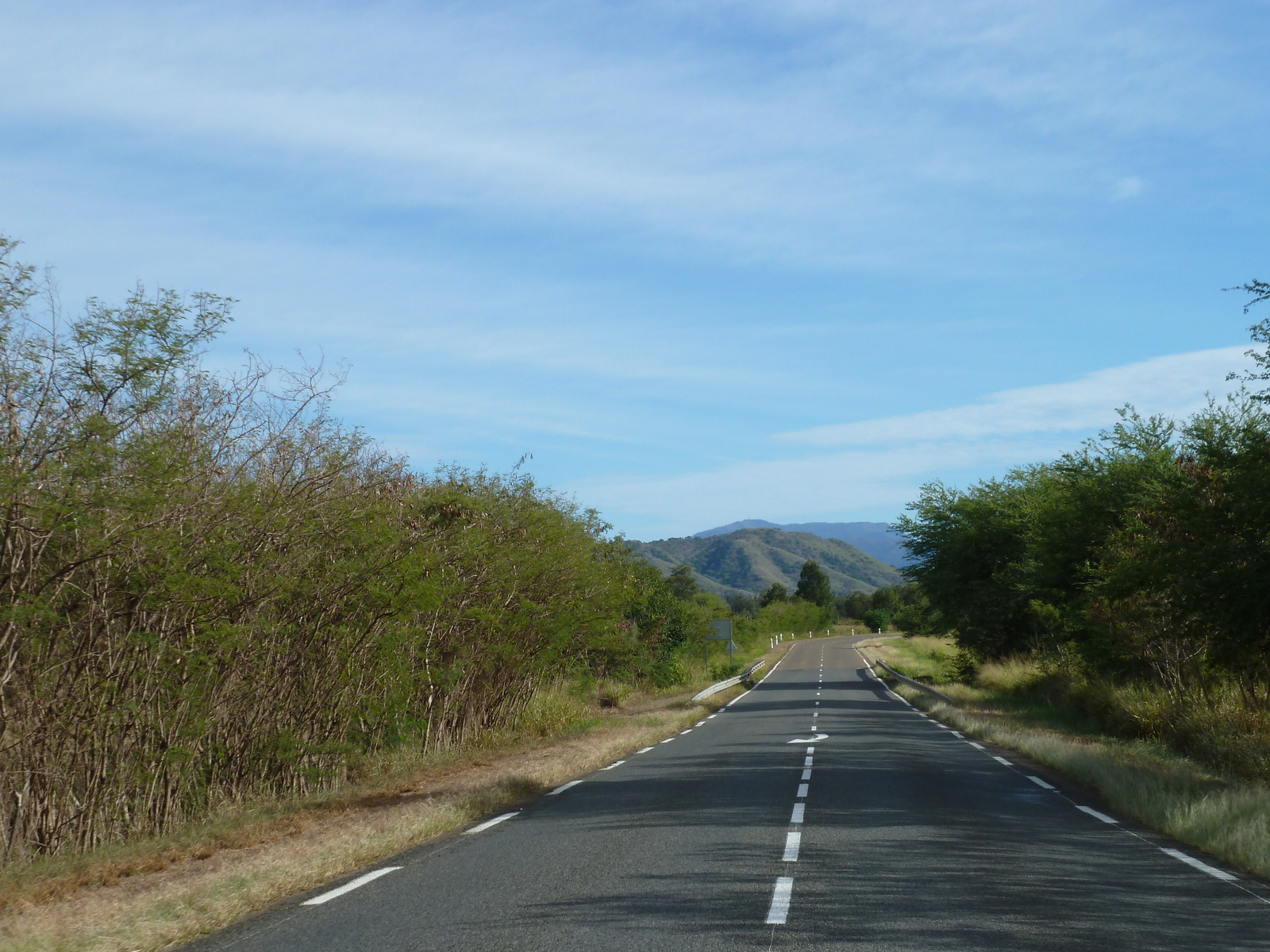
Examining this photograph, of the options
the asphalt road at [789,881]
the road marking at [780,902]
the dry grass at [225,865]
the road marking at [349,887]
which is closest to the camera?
the asphalt road at [789,881]

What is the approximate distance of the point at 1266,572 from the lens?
1392 centimetres

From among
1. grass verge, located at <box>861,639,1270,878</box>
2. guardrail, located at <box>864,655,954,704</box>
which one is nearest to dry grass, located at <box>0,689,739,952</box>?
grass verge, located at <box>861,639,1270,878</box>

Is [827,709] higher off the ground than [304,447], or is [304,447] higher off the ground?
[304,447]

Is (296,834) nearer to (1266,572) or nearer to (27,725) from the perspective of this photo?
(27,725)

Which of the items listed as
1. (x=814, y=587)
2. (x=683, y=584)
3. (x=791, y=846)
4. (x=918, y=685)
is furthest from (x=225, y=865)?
(x=814, y=587)

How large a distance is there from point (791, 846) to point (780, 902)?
2.36m

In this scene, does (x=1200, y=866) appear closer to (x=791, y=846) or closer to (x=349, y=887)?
(x=791, y=846)

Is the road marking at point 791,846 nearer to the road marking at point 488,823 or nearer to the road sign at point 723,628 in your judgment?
the road marking at point 488,823

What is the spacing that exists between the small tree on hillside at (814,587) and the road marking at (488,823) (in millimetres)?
153478

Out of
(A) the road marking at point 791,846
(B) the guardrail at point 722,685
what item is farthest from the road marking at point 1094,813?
(B) the guardrail at point 722,685

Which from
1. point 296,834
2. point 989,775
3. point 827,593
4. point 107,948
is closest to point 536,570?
point 989,775

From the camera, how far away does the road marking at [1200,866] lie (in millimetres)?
8305

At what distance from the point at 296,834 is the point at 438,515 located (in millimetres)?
7688

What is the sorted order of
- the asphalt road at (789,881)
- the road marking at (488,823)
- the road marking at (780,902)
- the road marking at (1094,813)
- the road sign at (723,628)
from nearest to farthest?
the asphalt road at (789,881) < the road marking at (780,902) < the road marking at (488,823) < the road marking at (1094,813) < the road sign at (723,628)
